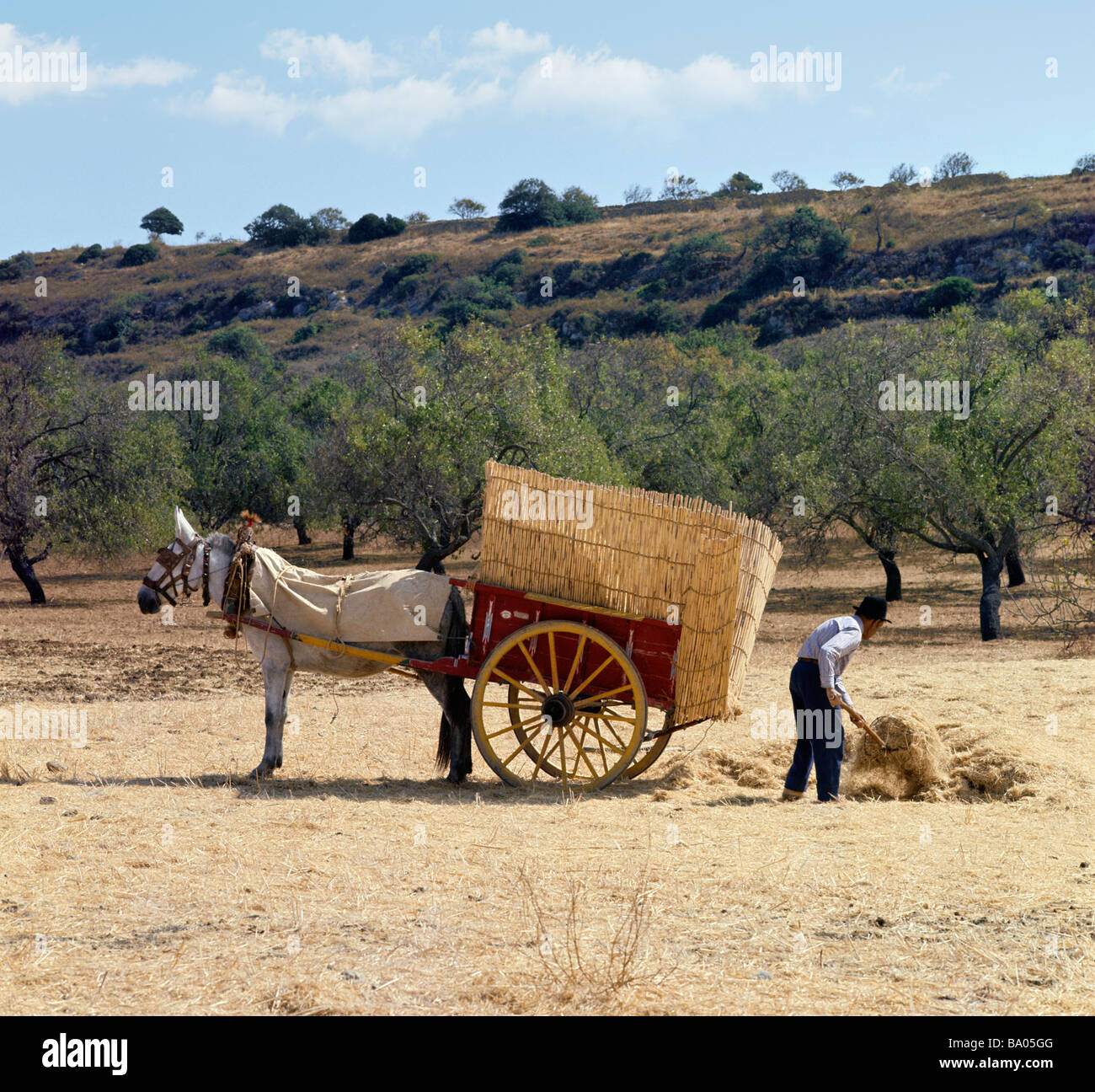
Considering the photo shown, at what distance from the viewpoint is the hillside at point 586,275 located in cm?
6656

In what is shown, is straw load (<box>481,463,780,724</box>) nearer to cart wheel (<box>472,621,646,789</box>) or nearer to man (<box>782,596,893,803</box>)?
cart wheel (<box>472,621,646,789</box>)

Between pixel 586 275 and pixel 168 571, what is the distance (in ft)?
243

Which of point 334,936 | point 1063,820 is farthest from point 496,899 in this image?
point 1063,820

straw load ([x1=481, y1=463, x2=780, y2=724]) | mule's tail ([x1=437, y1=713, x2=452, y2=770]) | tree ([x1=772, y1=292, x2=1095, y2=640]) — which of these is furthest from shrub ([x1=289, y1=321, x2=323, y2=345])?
straw load ([x1=481, y1=463, x2=780, y2=724])

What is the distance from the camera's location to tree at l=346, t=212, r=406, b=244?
9762cm

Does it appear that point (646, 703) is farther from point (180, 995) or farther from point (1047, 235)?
point (1047, 235)

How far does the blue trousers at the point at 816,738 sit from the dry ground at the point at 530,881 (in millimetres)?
443

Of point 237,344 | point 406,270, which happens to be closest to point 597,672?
point 237,344

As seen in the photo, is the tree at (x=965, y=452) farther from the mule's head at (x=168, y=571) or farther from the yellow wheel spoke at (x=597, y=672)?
the mule's head at (x=168, y=571)

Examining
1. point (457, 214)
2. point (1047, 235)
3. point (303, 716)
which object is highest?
point (457, 214)

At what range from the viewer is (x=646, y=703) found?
8281 mm

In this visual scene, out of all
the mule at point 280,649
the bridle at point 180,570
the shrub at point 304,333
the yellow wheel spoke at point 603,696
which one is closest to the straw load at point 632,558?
the yellow wheel spoke at point 603,696

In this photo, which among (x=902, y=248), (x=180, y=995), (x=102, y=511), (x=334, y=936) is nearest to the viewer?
(x=180, y=995)
